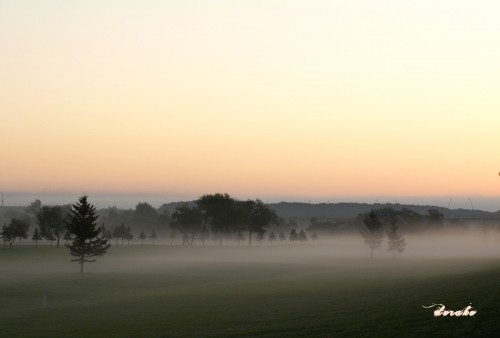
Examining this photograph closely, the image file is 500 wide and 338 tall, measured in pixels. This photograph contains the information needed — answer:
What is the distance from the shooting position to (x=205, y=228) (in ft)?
629

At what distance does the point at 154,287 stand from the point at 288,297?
23.5m

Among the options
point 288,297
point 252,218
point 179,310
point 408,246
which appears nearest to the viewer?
point 179,310

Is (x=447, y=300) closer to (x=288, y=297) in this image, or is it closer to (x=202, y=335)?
(x=202, y=335)

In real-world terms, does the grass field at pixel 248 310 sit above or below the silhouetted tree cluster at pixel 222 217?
below

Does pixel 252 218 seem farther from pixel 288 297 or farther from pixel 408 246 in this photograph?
pixel 288 297

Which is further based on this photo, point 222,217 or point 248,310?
point 222,217

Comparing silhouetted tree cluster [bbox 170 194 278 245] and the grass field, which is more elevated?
silhouetted tree cluster [bbox 170 194 278 245]

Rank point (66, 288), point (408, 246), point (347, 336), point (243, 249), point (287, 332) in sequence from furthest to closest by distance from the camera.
→ point (408, 246) → point (243, 249) → point (66, 288) → point (287, 332) → point (347, 336)

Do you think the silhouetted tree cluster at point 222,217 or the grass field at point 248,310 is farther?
the silhouetted tree cluster at point 222,217

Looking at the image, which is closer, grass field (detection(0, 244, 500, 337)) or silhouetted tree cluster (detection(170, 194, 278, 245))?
grass field (detection(0, 244, 500, 337))

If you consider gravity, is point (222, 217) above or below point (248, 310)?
above

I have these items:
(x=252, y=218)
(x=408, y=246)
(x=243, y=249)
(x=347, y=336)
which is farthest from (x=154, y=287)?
(x=408, y=246)

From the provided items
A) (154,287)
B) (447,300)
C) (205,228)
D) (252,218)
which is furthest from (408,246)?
(447,300)

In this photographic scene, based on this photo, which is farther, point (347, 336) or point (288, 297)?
point (288, 297)
